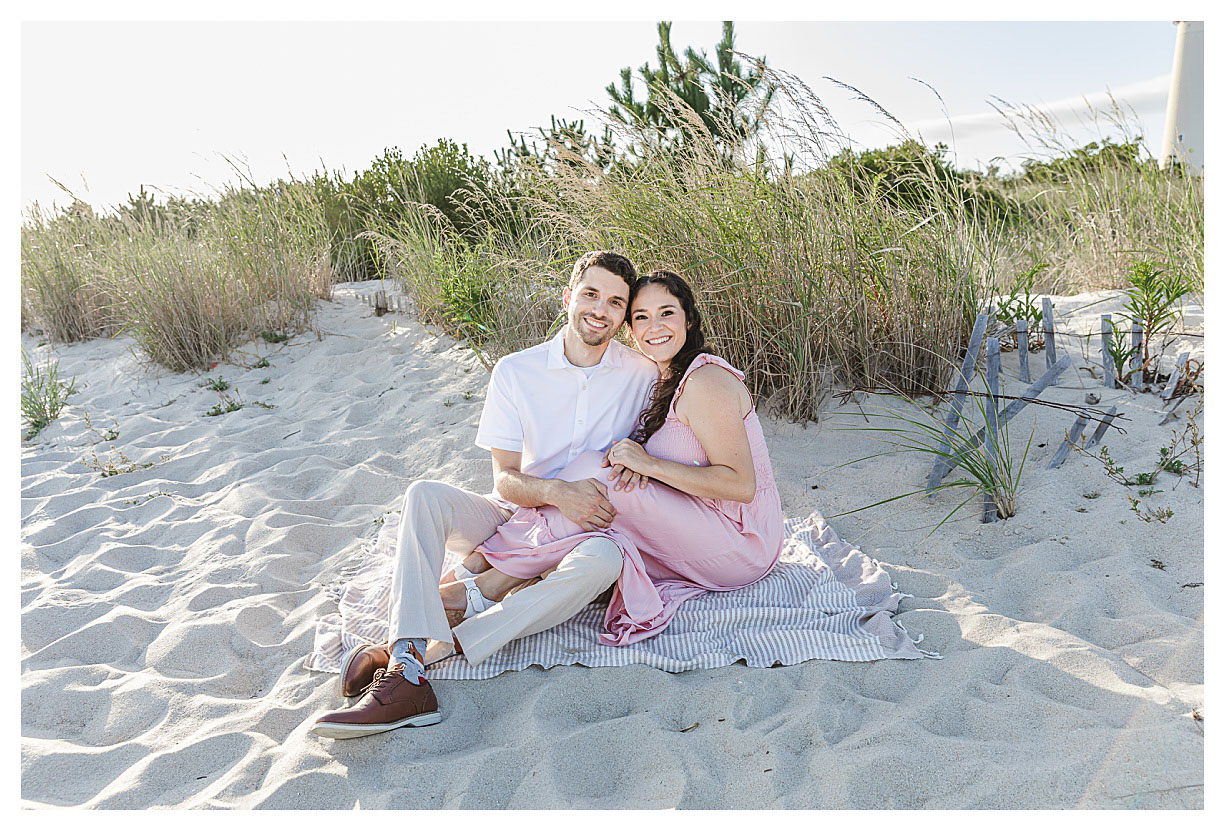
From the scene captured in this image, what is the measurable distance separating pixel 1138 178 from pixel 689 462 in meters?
4.95

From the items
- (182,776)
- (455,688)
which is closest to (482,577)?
(455,688)

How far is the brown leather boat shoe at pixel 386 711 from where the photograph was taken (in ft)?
7.19

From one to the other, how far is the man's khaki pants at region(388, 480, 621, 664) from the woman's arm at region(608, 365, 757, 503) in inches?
11.6

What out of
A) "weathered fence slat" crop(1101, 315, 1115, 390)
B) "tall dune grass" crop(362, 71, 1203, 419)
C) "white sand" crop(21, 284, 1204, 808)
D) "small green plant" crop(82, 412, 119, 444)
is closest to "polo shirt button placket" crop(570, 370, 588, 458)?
"white sand" crop(21, 284, 1204, 808)

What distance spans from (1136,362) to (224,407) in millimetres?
5065

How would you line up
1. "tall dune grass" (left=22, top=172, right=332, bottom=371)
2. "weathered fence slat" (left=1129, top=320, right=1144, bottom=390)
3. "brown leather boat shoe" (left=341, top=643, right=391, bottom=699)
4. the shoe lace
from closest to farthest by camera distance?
the shoe lace, "brown leather boat shoe" (left=341, top=643, right=391, bottom=699), "weathered fence slat" (left=1129, top=320, right=1144, bottom=390), "tall dune grass" (left=22, top=172, right=332, bottom=371)

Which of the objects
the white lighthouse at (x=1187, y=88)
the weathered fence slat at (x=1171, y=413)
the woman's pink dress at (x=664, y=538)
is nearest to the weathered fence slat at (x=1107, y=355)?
the weathered fence slat at (x=1171, y=413)

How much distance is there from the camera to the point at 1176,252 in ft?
16.3

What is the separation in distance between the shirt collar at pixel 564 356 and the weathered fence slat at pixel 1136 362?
2447 millimetres

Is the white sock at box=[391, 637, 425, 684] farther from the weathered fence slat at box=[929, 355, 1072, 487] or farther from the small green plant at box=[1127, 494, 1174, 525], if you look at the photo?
the small green plant at box=[1127, 494, 1174, 525]

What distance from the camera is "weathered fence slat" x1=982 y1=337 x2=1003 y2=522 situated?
326 cm

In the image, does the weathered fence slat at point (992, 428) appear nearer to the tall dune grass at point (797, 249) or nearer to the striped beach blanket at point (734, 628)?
the tall dune grass at point (797, 249)

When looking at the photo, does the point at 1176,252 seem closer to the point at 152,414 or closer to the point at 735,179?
the point at 735,179

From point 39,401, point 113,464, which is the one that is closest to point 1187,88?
point 113,464
